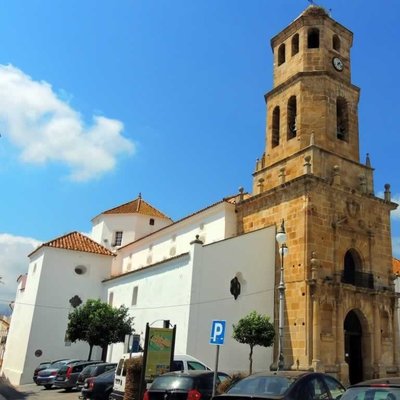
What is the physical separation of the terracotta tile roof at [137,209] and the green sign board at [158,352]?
23.1 metres

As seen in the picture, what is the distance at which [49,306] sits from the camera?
1179 inches

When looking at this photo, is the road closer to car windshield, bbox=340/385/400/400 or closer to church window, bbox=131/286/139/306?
church window, bbox=131/286/139/306

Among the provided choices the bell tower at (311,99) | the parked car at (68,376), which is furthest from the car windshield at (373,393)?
the bell tower at (311,99)

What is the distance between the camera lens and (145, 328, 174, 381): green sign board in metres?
13.3

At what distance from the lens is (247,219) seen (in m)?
25.5

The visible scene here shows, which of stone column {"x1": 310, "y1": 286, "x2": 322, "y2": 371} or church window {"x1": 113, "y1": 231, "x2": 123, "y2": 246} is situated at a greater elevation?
church window {"x1": 113, "y1": 231, "x2": 123, "y2": 246}

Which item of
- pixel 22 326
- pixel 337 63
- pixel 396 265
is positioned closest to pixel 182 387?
pixel 337 63

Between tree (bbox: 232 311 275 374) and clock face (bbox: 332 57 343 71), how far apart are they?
14.7m

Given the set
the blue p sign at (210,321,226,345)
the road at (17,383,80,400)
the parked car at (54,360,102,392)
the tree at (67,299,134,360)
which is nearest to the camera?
the blue p sign at (210,321,226,345)

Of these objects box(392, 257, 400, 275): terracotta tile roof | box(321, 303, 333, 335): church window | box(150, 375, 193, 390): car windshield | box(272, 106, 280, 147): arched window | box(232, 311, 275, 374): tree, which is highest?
box(272, 106, 280, 147): arched window

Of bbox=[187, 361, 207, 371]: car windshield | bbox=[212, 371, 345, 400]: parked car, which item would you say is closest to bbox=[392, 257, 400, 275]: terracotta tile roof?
bbox=[187, 361, 207, 371]: car windshield

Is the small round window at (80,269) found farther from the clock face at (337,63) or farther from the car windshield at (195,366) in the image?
the clock face at (337,63)

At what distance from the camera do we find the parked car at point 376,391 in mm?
6438

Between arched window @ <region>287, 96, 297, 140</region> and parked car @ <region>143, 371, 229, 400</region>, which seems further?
arched window @ <region>287, 96, 297, 140</region>
